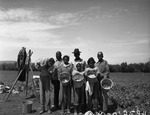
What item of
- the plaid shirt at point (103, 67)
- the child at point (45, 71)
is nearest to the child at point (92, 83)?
the plaid shirt at point (103, 67)

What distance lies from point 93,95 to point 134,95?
3356mm

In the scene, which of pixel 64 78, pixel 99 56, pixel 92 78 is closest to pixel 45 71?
pixel 64 78

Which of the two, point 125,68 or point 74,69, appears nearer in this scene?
point 74,69

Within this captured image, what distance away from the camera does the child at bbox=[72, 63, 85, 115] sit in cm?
548

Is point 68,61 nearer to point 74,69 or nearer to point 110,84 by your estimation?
point 74,69

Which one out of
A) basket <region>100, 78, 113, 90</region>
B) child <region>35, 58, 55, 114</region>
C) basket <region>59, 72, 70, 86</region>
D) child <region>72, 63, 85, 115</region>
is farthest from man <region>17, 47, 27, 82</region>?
basket <region>100, 78, 113, 90</region>

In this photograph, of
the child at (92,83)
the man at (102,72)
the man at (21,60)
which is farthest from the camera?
the man at (21,60)

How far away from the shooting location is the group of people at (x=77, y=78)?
5586 mm

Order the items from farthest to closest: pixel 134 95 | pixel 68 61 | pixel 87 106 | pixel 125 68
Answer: pixel 125 68 < pixel 134 95 < pixel 87 106 < pixel 68 61

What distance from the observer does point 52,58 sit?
239 inches

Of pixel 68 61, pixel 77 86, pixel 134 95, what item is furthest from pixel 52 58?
pixel 134 95

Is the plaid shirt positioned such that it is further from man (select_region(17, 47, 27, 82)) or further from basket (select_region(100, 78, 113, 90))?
man (select_region(17, 47, 27, 82))

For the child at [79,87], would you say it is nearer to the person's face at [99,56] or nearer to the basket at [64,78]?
the basket at [64,78]

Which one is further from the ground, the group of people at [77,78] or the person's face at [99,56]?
the person's face at [99,56]
